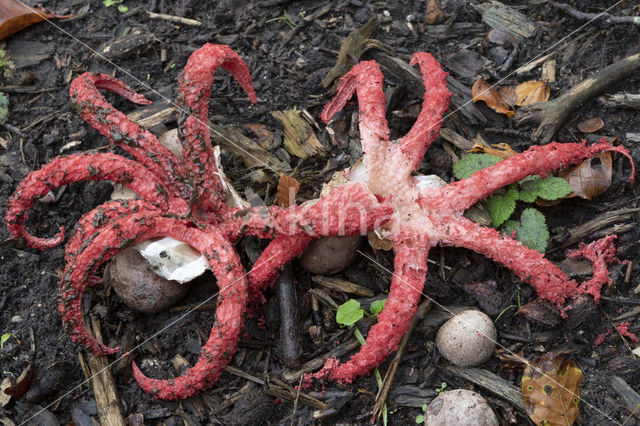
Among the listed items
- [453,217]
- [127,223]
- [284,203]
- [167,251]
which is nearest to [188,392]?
[167,251]

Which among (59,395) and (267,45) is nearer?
(59,395)

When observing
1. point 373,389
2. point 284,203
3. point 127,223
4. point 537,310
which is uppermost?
point 127,223

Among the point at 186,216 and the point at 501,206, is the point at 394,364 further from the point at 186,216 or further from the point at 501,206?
the point at 186,216

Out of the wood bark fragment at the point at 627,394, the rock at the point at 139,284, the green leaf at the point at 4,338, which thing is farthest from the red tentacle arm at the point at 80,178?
the wood bark fragment at the point at 627,394

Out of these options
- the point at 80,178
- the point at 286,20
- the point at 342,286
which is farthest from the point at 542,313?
the point at 286,20

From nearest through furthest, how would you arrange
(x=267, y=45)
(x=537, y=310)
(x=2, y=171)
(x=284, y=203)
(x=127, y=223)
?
1. (x=127, y=223)
2. (x=537, y=310)
3. (x=284, y=203)
4. (x=2, y=171)
5. (x=267, y=45)

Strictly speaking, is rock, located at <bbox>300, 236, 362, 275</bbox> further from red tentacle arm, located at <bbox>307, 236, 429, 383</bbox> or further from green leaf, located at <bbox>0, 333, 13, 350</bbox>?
green leaf, located at <bbox>0, 333, 13, 350</bbox>

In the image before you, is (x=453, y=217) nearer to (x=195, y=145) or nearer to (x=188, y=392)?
(x=195, y=145)
